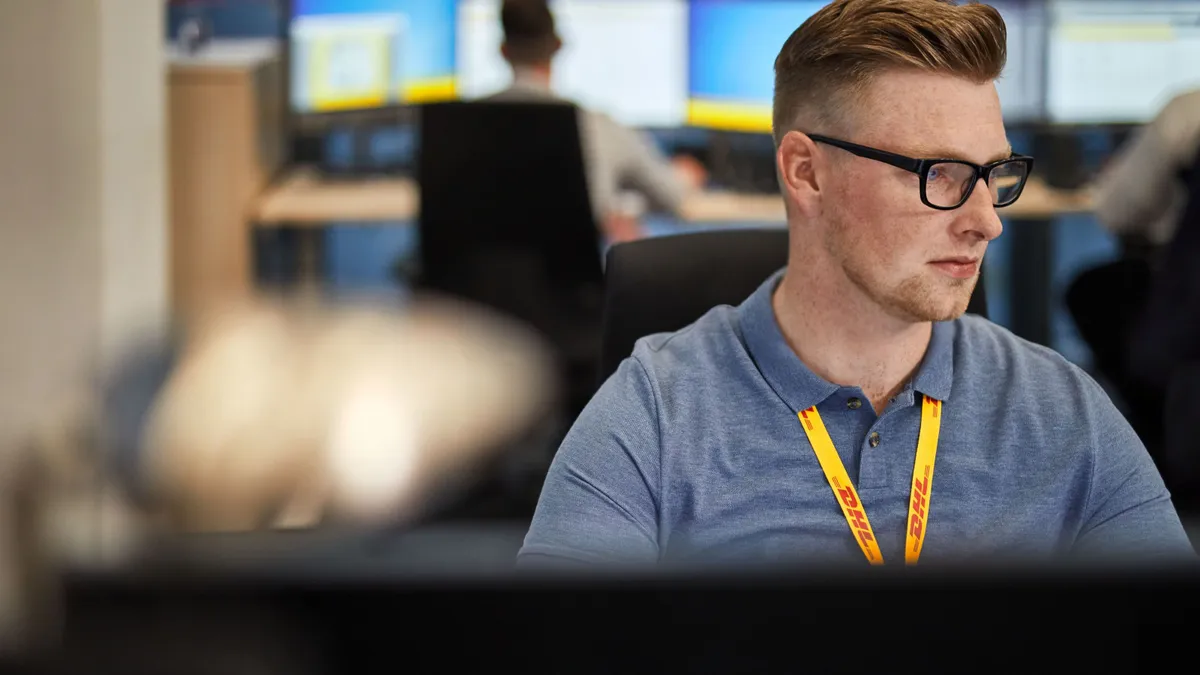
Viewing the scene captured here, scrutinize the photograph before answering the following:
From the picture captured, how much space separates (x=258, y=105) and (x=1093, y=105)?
221 centimetres

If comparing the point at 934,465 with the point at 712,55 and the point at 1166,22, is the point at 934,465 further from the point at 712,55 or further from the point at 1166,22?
the point at 1166,22

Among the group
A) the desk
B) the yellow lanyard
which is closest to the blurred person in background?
the desk

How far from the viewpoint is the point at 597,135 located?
296cm

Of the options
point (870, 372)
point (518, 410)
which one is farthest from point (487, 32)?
point (870, 372)

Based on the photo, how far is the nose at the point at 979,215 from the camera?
115 centimetres

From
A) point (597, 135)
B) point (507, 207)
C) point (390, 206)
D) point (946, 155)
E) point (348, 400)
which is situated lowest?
point (348, 400)

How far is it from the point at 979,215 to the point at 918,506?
258 millimetres

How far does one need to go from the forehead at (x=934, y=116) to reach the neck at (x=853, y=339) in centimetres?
14

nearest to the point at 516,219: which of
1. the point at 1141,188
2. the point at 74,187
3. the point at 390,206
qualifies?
the point at 74,187

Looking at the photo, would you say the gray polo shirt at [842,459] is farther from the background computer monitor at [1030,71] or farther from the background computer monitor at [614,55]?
the background computer monitor at [1030,71]

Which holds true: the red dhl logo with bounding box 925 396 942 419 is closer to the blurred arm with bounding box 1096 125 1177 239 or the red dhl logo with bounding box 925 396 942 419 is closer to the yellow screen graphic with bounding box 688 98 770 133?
the blurred arm with bounding box 1096 125 1177 239

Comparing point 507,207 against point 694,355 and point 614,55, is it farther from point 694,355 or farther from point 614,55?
point 694,355

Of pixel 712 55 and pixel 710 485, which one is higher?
pixel 712 55

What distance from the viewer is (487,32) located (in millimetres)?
3680
